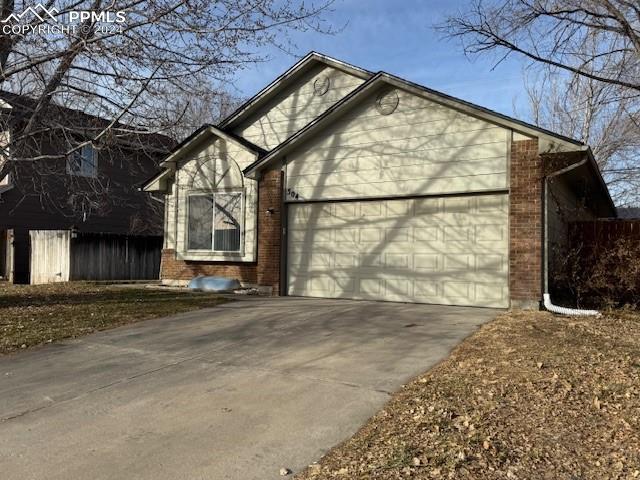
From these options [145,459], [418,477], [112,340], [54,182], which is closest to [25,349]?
[112,340]

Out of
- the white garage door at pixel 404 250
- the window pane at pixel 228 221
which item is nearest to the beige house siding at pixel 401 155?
the white garage door at pixel 404 250

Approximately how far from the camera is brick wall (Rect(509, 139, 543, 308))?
9695 mm

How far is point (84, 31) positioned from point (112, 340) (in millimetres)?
5475

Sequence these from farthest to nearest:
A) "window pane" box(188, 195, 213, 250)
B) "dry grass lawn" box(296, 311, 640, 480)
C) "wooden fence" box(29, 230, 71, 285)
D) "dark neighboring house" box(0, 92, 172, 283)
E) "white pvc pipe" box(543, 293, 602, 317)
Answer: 1. "wooden fence" box(29, 230, 71, 285)
2. "window pane" box(188, 195, 213, 250)
3. "dark neighboring house" box(0, 92, 172, 283)
4. "white pvc pipe" box(543, 293, 602, 317)
5. "dry grass lawn" box(296, 311, 640, 480)

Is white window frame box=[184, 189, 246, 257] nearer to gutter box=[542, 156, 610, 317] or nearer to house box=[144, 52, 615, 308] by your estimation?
house box=[144, 52, 615, 308]

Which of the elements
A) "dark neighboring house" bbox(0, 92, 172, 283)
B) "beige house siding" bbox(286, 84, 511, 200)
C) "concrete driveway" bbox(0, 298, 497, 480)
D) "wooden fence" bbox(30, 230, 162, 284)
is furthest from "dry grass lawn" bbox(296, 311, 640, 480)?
"wooden fence" bbox(30, 230, 162, 284)

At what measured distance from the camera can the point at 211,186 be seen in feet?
46.2

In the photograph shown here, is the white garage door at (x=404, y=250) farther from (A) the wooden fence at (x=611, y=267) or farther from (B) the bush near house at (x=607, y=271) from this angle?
(A) the wooden fence at (x=611, y=267)

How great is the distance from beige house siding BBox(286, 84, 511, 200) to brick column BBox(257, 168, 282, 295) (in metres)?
0.43

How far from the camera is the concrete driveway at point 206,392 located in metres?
3.99

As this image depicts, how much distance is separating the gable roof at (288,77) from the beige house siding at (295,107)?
6.9 inches

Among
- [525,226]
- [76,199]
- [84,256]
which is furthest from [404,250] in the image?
[76,199]

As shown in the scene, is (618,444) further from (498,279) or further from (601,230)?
(601,230)

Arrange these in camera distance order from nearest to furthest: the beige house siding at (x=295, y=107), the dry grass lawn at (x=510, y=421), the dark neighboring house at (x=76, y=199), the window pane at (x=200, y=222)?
the dry grass lawn at (x=510, y=421), the dark neighboring house at (x=76, y=199), the window pane at (x=200, y=222), the beige house siding at (x=295, y=107)
